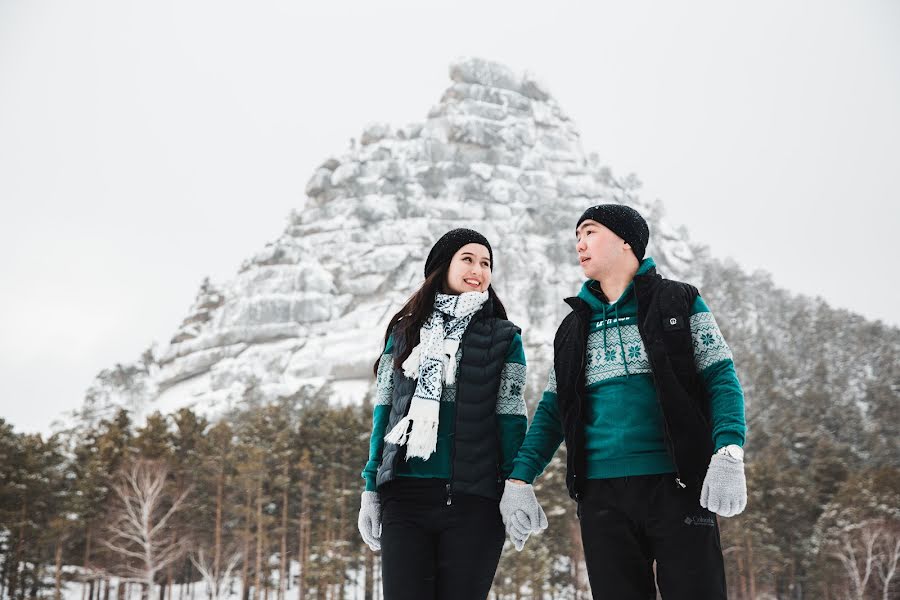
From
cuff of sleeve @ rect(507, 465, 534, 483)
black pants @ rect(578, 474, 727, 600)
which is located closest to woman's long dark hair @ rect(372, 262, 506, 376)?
cuff of sleeve @ rect(507, 465, 534, 483)

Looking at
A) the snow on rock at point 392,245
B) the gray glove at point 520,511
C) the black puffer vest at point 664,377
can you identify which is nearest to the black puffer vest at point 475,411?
the gray glove at point 520,511

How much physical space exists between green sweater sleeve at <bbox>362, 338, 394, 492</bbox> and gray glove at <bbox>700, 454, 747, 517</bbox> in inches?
61.6

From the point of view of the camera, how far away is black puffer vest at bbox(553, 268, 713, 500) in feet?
9.55

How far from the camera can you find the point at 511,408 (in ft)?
11.7

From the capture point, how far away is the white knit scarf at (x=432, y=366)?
3.43 metres

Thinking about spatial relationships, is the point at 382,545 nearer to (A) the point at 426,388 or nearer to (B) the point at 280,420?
(A) the point at 426,388

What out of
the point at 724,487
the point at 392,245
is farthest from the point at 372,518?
the point at 392,245

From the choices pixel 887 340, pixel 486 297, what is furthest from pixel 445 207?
pixel 486 297

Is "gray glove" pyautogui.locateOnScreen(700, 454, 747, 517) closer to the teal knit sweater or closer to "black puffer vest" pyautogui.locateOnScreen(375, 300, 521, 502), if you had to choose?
the teal knit sweater

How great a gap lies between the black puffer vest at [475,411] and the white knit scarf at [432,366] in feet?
0.16

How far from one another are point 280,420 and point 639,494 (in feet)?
95.9

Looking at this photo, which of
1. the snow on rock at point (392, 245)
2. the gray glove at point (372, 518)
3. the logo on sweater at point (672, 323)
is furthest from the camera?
the snow on rock at point (392, 245)

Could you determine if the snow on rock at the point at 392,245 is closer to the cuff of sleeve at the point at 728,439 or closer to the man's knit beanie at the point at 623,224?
the man's knit beanie at the point at 623,224

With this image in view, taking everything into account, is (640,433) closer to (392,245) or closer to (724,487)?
(724,487)
